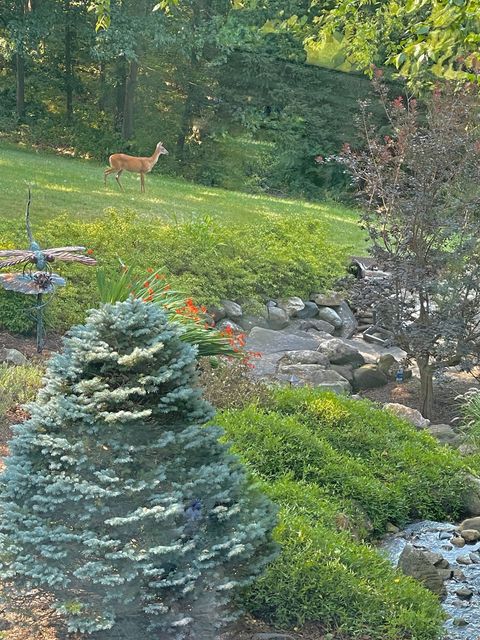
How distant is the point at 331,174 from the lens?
2525 centimetres

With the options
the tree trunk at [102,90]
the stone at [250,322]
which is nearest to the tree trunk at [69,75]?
the tree trunk at [102,90]

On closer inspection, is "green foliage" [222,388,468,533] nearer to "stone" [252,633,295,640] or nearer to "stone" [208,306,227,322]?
"stone" [252,633,295,640]

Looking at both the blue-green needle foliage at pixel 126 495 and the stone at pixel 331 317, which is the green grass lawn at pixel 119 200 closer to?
the stone at pixel 331 317

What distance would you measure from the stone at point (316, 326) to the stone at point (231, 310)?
0.91 m

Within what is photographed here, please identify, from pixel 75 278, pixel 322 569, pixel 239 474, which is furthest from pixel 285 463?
pixel 75 278

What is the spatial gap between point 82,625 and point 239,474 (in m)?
0.78

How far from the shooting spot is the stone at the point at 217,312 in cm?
943

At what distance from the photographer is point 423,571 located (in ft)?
14.5

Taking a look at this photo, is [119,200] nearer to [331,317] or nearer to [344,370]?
[331,317]

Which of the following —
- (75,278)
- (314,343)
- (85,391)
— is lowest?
(314,343)

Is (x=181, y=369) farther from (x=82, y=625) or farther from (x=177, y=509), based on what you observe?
(x=82, y=625)

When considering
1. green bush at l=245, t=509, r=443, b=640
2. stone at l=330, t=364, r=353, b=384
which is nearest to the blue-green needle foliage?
green bush at l=245, t=509, r=443, b=640

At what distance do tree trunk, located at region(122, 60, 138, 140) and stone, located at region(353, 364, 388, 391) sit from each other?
59.8 feet

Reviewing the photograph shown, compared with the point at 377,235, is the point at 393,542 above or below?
below
